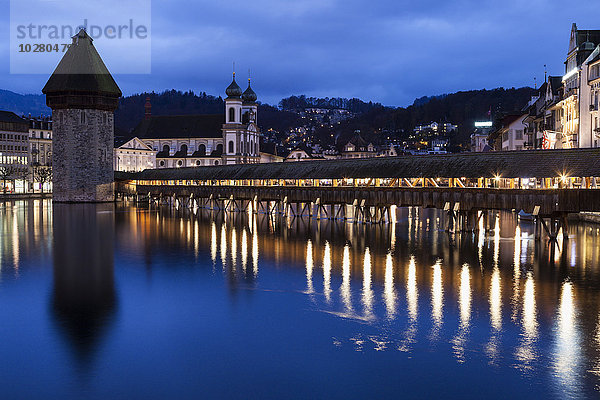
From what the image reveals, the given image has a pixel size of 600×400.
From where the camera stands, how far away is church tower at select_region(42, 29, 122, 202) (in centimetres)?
8244

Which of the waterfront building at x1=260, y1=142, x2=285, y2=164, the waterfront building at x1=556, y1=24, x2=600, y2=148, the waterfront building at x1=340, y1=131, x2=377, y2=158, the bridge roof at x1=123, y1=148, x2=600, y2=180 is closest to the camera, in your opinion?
the bridge roof at x1=123, y1=148, x2=600, y2=180

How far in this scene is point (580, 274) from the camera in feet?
83.7

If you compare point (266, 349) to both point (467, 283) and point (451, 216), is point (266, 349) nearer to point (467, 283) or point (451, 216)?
point (467, 283)

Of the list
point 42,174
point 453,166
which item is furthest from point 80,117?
point 453,166

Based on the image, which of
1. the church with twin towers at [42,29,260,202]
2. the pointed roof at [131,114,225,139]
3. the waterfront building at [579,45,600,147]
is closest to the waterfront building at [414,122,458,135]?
the pointed roof at [131,114,225,139]

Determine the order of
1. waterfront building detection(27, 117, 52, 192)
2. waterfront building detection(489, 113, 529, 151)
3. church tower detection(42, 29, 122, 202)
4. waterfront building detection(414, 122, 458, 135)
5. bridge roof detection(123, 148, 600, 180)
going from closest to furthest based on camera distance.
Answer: bridge roof detection(123, 148, 600, 180)
waterfront building detection(489, 113, 529, 151)
church tower detection(42, 29, 122, 202)
waterfront building detection(27, 117, 52, 192)
waterfront building detection(414, 122, 458, 135)

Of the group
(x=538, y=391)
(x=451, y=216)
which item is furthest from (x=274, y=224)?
(x=538, y=391)

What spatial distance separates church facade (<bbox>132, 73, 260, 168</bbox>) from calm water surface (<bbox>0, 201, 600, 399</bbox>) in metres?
76.7

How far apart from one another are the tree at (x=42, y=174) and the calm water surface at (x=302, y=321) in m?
73.4

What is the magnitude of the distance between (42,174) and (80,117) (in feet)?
84.8

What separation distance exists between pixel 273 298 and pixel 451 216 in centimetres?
2260

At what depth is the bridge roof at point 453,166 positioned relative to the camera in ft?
112

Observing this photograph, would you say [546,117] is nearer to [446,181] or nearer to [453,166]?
[446,181]

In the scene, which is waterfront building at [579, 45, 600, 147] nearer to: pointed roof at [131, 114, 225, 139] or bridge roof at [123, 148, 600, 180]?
bridge roof at [123, 148, 600, 180]
